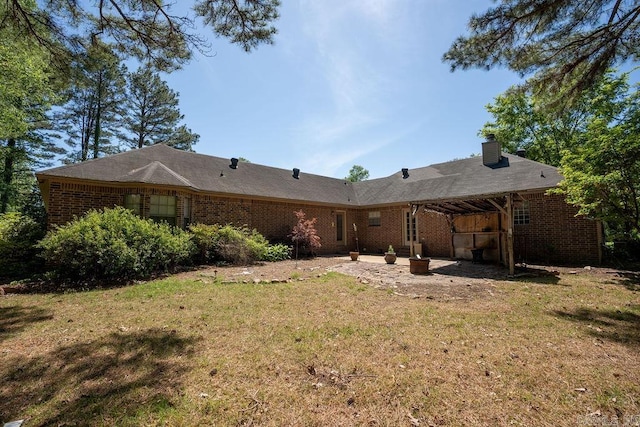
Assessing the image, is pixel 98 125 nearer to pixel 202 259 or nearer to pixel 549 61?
pixel 202 259

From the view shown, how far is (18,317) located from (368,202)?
15.4 m

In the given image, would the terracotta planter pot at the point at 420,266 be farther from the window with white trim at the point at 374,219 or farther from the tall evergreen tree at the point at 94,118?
the tall evergreen tree at the point at 94,118

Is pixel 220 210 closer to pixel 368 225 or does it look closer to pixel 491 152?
pixel 368 225

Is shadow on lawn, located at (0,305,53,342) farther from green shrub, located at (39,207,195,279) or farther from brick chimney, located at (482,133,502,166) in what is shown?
brick chimney, located at (482,133,502,166)

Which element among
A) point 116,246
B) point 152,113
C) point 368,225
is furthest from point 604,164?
point 152,113

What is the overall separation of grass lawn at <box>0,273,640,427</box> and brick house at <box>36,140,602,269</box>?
5362 mm

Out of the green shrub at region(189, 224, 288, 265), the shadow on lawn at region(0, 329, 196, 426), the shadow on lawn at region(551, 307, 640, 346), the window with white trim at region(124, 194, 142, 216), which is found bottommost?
the shadow on lawn at region(0, 329, 196, 426)

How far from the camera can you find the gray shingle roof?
1103cm

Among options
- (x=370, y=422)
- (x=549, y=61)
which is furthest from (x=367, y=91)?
(x=370, y=422)

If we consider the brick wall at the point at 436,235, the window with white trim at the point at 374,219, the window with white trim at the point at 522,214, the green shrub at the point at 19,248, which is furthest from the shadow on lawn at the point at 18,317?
the window with white trim at the point at 522,214

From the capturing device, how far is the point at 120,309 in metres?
5.34

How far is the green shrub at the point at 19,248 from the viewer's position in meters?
8.91

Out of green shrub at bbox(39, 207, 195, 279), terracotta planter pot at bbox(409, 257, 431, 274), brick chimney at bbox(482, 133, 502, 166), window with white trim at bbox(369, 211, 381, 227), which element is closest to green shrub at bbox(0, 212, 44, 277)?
green shrub at bbox(39, 207, 195, 279)

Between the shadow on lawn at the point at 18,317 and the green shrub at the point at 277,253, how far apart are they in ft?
25.9
